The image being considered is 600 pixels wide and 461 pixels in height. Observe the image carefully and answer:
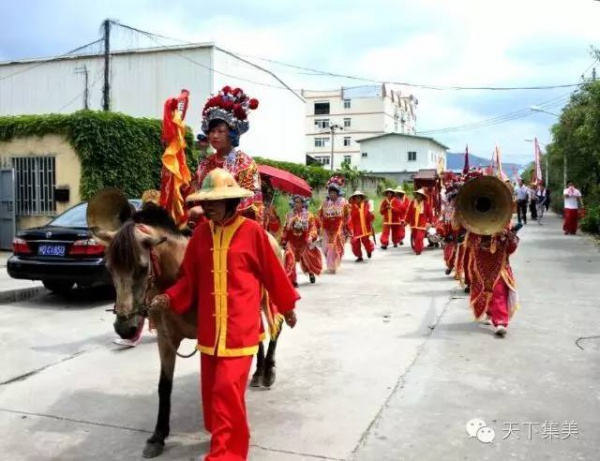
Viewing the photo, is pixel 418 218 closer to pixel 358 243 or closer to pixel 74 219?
pixel 358 243

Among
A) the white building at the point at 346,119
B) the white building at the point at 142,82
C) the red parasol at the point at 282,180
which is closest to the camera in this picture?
the red parasol at the point at 282,180

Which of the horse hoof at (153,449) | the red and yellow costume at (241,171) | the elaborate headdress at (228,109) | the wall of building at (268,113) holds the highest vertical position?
the wall of building at (268,113)

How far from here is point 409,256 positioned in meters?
15.7

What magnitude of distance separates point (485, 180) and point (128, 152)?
1122 centimetres

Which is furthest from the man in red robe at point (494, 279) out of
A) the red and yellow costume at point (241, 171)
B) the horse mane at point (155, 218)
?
the horse mane at point (155, 218)

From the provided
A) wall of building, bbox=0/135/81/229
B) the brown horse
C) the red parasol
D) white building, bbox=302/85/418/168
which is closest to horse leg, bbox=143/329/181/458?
the brown horse

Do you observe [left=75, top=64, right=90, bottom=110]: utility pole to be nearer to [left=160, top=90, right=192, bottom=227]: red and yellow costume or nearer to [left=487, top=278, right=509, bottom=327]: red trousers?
[left=487, top=278, right=509, bottom=327]: red trousers

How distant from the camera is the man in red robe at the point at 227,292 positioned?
346 centimetres

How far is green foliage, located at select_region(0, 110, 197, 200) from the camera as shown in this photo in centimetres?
1540

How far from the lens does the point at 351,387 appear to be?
5180 mm

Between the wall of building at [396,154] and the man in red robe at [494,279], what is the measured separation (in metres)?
58.4

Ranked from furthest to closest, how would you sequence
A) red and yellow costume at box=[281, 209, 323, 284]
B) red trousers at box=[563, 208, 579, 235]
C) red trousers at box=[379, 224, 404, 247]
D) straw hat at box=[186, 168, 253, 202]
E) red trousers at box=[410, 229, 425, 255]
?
1. red trousers at box=[563, 208, 579, 235]
2. red trousers at box=[379, 224, 404, 247]
3. red trousers at box=[410, 229, 425, 255]
4. red and yellow costume at box=[281, 209, 323, 284]
5. straw hat at box=[186, 168, 253, 202]

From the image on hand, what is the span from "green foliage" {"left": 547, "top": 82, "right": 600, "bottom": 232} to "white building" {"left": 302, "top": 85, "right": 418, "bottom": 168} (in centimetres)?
4574

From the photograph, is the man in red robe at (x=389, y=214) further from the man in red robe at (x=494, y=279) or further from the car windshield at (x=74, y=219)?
the man in red robe at (x=494, y=279)
